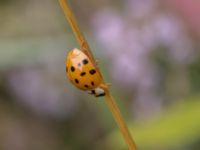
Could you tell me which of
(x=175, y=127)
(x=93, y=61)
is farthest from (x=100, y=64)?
(x=93, y=61)

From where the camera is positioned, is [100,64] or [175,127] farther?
[100,64]

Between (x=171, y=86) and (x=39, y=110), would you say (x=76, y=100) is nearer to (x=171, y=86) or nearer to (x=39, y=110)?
(x=39, y=110)

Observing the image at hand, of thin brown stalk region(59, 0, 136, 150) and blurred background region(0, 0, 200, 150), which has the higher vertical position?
thin brown stalk region(59, 0, 136, 150)

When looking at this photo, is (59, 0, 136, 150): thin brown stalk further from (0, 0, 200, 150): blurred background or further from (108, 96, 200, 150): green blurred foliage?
(0, 0, 200, 150): blurred background

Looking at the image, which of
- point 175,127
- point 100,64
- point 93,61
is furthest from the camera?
point 100,64

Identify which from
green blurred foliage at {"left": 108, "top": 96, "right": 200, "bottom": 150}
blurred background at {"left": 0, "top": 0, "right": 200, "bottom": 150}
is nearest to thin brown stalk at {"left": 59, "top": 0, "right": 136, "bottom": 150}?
green blurred foliage at {"left": 108, "top": 96, "right": 200, "bottom": 150}

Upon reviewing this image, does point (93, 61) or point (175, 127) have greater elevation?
point (93, 61)

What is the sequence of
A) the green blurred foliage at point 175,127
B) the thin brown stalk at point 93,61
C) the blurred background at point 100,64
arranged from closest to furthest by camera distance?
the thin brown stalk at point 93,61 → the green blurred foliage at point 175,127 → the blurred background at point 100,64

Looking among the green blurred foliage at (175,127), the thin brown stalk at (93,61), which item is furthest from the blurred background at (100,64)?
the thin brown stalk at (93,61)

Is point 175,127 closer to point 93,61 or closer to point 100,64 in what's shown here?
point 93,61

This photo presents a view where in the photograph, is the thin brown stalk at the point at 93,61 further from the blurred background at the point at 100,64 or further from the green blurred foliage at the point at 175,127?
the blurred background at the point at 100,64
